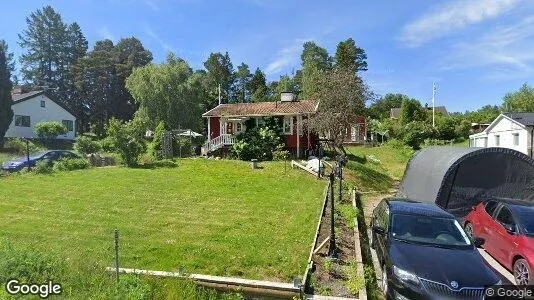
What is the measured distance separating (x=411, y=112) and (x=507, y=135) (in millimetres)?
24003

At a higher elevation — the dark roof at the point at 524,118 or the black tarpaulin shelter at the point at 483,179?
the dark roof at the point at 524,118

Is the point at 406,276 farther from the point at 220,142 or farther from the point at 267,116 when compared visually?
the point at 220,142

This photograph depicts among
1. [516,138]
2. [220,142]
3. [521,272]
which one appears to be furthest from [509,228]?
[516,138]

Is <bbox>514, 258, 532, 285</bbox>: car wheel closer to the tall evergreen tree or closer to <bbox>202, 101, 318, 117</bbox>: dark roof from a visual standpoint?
<bbox>202, 101, 318, 117</bbox>: dark roof

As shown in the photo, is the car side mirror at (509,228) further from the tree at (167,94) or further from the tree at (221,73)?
the tree at (221,73)

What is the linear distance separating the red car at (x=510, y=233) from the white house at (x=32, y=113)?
4241 centimetres

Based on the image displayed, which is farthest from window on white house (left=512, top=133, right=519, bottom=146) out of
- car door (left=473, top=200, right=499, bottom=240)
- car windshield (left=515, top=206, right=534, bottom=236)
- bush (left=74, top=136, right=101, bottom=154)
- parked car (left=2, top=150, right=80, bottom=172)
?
bush (left=74, top=136, right=101, bottom=154)

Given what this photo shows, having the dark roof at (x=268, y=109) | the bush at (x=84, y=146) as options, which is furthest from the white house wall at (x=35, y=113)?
the dark roof at (x=268, y=109)

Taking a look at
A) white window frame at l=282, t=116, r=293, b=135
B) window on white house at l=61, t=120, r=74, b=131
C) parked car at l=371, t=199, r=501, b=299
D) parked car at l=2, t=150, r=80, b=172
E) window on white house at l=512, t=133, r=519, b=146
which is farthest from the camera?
window on white house at l=61, t=120, r=74, b=131

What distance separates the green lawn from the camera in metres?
8.05

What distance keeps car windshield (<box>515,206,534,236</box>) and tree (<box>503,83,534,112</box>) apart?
62637 mm

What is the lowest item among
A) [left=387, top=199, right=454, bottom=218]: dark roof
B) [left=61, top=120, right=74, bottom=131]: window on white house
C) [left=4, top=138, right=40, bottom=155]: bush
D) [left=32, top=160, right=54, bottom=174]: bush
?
[left=387, top=199, right=454, bottom=218]: dark roof

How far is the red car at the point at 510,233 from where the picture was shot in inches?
299

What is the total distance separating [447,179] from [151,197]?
34.3 ft
